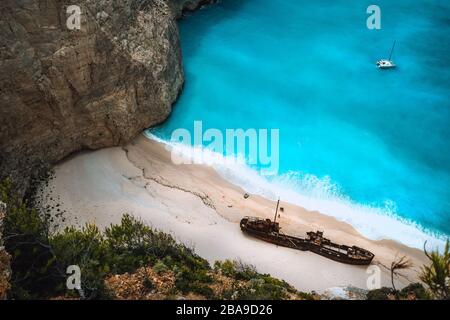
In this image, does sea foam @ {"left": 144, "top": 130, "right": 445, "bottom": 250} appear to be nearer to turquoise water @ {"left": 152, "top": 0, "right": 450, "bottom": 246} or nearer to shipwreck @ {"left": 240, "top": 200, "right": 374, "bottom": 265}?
turquoise water @ {"left": 152, "top": 0, "right": 450, "bottom": 246}

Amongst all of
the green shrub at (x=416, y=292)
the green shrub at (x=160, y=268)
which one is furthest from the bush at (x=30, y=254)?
the green shrub at (x=416, y=292)

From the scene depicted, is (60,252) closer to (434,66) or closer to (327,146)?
(327,146)

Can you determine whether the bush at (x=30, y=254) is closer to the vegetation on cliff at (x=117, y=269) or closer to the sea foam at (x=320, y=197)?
the vegetation on cliff at (x=117, y=269)

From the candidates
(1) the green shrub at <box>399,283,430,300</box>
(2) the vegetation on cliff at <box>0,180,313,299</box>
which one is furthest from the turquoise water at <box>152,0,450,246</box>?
(2) the vegetation on cliff at <box>0,180,313,299</box>

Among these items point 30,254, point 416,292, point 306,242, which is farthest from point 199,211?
point 416,292

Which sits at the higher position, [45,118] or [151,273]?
[45,118]
